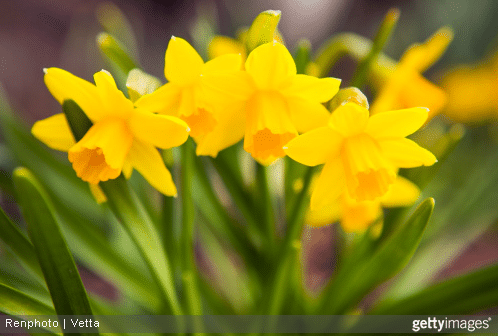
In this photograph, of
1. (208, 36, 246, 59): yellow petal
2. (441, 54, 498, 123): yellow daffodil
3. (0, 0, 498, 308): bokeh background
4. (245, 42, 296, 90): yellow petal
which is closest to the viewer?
(245, 42, 296, 90): yellow petal

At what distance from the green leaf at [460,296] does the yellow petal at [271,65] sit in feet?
1.40

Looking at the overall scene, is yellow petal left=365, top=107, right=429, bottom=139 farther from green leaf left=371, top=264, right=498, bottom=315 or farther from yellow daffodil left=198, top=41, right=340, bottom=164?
green leaf left=371, top=264, right=498, bottom=315

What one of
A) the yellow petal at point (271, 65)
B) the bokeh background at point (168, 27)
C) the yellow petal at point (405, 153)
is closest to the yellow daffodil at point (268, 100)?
the yellow petal at point (271, 65)

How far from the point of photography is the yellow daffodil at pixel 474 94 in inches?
58.7

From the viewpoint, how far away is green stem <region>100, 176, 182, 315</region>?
515 mm

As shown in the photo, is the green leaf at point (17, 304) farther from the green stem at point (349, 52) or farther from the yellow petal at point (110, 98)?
the green stem at point (349, 52)

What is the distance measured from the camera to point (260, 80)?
0.47 metres

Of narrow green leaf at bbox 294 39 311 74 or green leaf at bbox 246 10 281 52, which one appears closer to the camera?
green leaf at bbox 246 10 281 52

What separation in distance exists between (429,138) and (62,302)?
3.85 feet

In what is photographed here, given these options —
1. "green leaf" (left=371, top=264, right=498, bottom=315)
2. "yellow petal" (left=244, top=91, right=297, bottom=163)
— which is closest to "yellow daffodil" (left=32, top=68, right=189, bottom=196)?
"yellow petal" (left=244, top=91, right=297, bottom=163)

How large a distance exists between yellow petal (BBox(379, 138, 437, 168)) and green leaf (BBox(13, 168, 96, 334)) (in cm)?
47

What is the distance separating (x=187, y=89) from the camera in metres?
0.49

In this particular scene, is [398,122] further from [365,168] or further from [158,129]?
[158,129]

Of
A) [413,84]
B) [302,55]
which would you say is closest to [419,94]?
[413,84]
